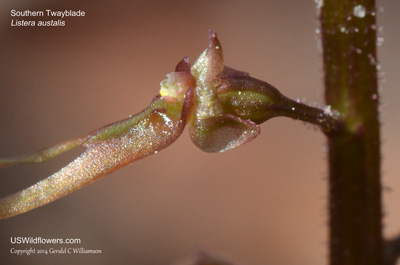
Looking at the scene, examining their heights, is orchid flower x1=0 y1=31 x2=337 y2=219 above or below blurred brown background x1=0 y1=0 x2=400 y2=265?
below

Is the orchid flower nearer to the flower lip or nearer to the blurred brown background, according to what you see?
the flower lip

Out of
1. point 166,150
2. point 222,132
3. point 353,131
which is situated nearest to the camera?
point 222,132

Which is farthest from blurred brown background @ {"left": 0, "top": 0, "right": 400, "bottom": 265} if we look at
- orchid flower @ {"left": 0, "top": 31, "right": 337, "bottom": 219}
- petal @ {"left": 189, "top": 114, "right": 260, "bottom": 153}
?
petal @ {"left": 189, "top": 114, "right": 260, "bottom": 153}

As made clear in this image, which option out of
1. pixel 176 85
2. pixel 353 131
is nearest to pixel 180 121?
pixel 176 85

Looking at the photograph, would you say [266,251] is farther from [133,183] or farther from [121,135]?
[121,135]

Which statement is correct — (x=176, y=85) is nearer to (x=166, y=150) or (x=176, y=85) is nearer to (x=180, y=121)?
(x=180, y=121)

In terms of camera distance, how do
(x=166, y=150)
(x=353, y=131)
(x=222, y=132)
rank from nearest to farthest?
(x=222, y=132), (x=353, y=131), (x=166, y=150)
